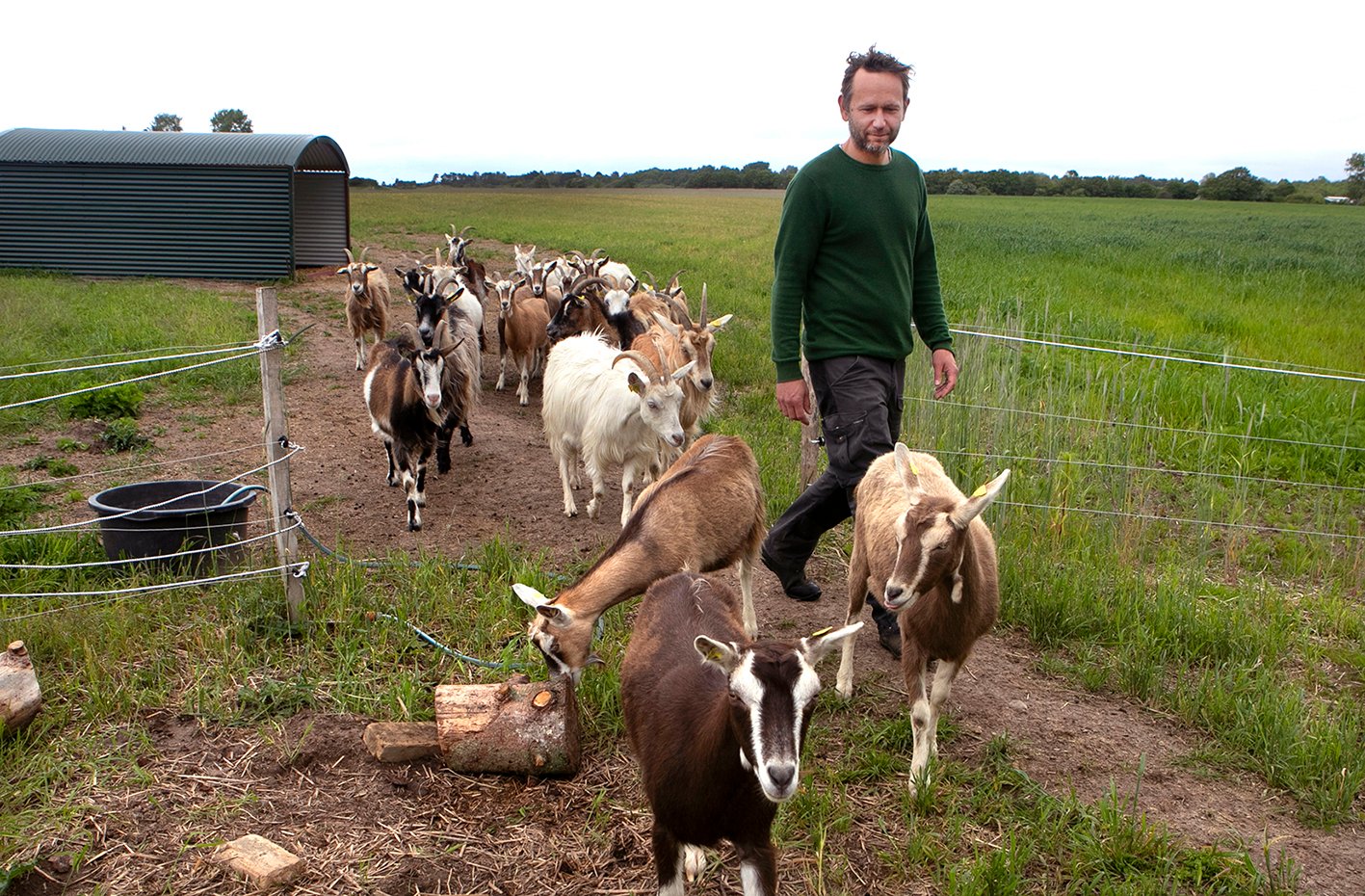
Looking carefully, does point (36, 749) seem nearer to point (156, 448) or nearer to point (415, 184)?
point (156, 448)

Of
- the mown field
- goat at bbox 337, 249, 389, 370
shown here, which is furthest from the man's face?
goat at bbox 337, 249, 389, 370

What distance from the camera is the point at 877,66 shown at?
13.0 ft

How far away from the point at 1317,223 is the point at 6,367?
48.4 meters

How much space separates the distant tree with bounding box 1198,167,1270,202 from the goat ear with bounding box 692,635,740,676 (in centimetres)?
8507

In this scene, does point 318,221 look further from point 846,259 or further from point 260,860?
point 260,860

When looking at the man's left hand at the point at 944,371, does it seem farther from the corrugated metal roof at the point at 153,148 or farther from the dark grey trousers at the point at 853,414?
the corrugated metal roof at the point at 153,148

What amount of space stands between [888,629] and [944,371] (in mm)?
1310

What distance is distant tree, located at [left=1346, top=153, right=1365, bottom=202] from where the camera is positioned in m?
67.7

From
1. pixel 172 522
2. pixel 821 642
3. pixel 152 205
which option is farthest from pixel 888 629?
pixel 152 205

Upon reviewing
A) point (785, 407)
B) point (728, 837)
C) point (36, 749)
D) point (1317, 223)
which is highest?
point (1317, 223)

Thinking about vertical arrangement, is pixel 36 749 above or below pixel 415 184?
below

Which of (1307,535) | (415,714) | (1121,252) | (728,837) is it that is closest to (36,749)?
(415,714)

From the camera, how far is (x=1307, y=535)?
627 cm

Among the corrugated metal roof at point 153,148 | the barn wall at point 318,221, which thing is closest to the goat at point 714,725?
the corrugated metal roof at point 153,148
